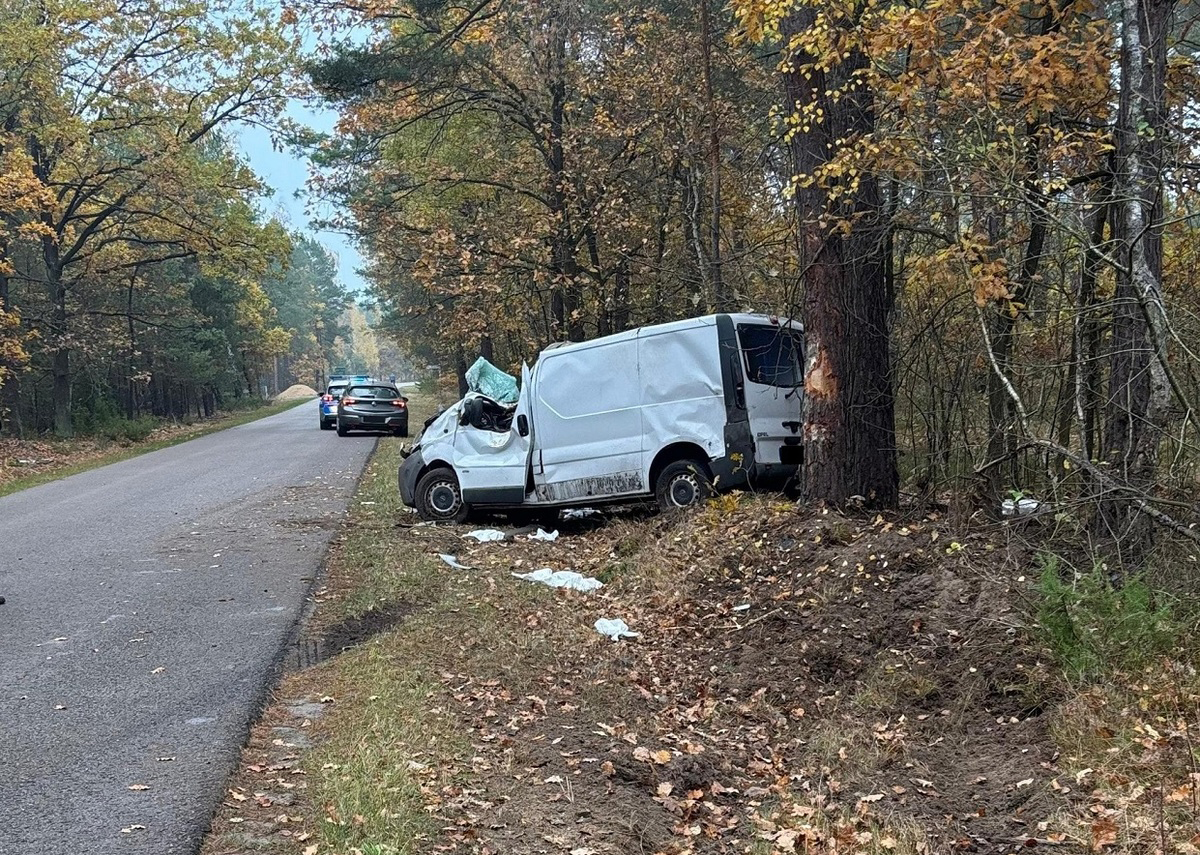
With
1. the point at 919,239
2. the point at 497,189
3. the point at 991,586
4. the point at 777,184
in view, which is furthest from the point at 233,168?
the point at 991,586

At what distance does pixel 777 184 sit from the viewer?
12359 mm

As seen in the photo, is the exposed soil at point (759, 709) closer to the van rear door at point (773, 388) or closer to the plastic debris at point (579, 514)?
the van rear door at point (773, 388)

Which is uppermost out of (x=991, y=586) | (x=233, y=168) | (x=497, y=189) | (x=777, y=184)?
(x=233, y=168)

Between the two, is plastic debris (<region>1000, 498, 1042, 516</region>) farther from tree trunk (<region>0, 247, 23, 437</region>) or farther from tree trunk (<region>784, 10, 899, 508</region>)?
tree trunk (<region>0, 247, 23, 437</region>)

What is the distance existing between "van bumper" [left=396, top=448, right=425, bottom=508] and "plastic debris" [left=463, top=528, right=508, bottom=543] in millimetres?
1337

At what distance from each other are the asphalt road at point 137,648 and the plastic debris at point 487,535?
1.75m

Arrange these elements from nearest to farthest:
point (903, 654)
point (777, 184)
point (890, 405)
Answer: point (903, 654) < point (890, 405) < point (777, 184)

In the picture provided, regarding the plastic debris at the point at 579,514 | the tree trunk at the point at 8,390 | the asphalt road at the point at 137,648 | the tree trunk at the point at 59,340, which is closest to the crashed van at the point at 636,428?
the plastic debris at the point at 579,514

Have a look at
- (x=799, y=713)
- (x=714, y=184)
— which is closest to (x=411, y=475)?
(x=714, y=184)

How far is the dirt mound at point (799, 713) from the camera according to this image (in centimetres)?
383

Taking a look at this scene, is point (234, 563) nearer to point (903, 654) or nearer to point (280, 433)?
point (903, 654)

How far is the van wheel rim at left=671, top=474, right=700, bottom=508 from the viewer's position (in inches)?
383

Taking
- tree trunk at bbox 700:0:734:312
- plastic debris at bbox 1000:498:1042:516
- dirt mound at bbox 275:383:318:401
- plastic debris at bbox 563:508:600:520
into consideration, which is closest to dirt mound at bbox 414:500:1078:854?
plastic debris at bbox 1000:498:1042:516

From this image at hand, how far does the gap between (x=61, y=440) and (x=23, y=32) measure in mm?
10920
